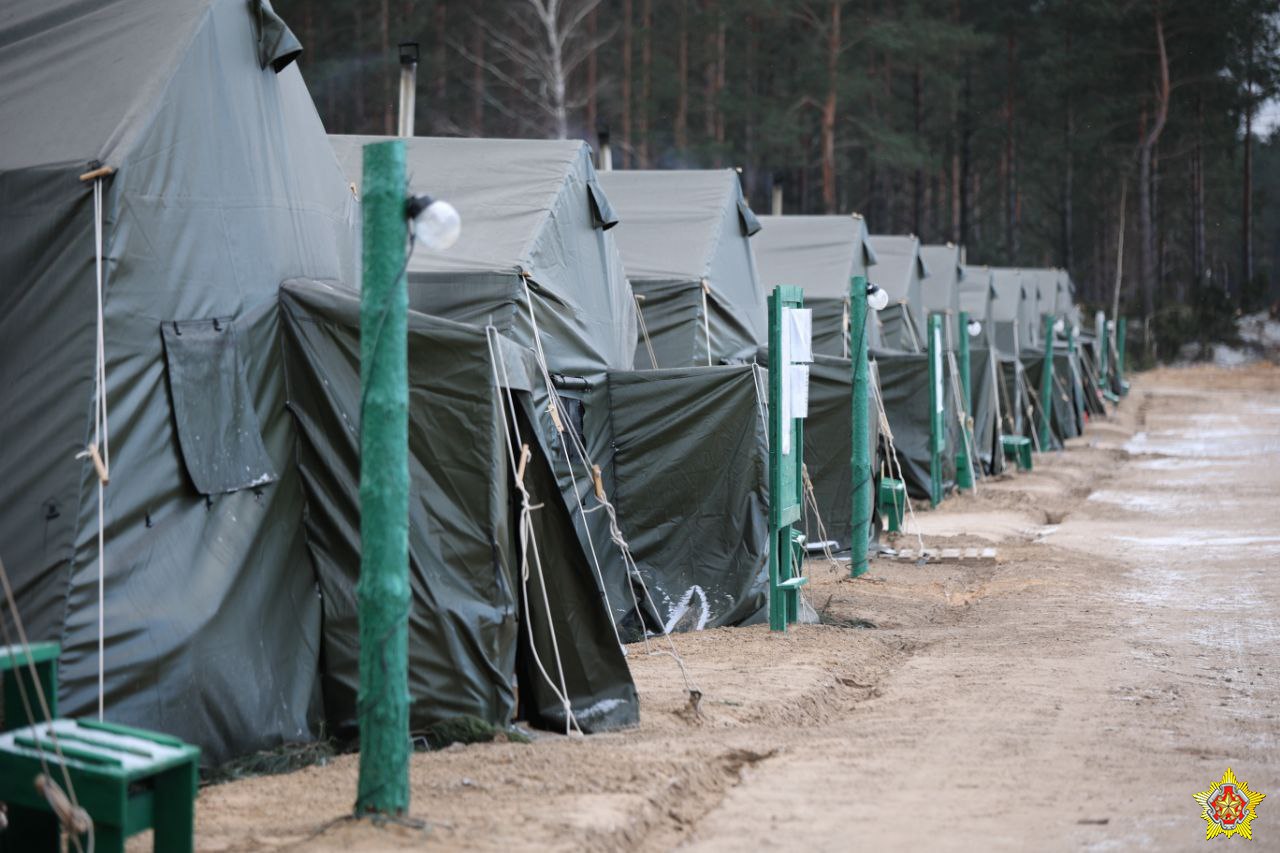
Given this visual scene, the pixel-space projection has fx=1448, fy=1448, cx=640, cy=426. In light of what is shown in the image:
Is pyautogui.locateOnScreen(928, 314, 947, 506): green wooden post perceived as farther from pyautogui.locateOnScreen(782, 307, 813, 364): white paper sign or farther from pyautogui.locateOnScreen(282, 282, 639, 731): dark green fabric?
pyautogui.locateOnScreen(282, 282, 639, 731): dark green fabric

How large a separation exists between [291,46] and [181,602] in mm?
2853

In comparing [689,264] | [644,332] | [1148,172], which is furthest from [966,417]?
[1148,172]

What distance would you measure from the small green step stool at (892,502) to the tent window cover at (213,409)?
910 centimetres

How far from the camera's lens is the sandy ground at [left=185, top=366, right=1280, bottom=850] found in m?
5.16

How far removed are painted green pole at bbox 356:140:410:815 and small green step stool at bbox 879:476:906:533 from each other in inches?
395

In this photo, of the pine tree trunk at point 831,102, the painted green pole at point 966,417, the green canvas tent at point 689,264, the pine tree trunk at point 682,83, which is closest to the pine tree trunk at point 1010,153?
the pine tree trunk at point 831,102

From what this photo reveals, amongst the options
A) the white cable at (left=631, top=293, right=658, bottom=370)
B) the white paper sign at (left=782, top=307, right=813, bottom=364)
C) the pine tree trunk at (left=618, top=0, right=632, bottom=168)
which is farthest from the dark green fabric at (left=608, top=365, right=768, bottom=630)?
the pine tree trunk at (left=618, top=0, right=632, bottom=168)

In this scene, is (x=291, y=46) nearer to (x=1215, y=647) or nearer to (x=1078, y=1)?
(x=1215, y=647)

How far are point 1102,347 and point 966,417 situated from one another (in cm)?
2102

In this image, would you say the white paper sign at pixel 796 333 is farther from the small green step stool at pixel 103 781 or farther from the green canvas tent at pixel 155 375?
the small green step stool at pixel 103 781

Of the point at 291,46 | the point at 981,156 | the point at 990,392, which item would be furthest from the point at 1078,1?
the point at 291,46

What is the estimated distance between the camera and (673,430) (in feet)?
33.0

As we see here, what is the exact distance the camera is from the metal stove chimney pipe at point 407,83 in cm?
1071

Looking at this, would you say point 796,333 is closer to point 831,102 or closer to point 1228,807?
point 1228,807
